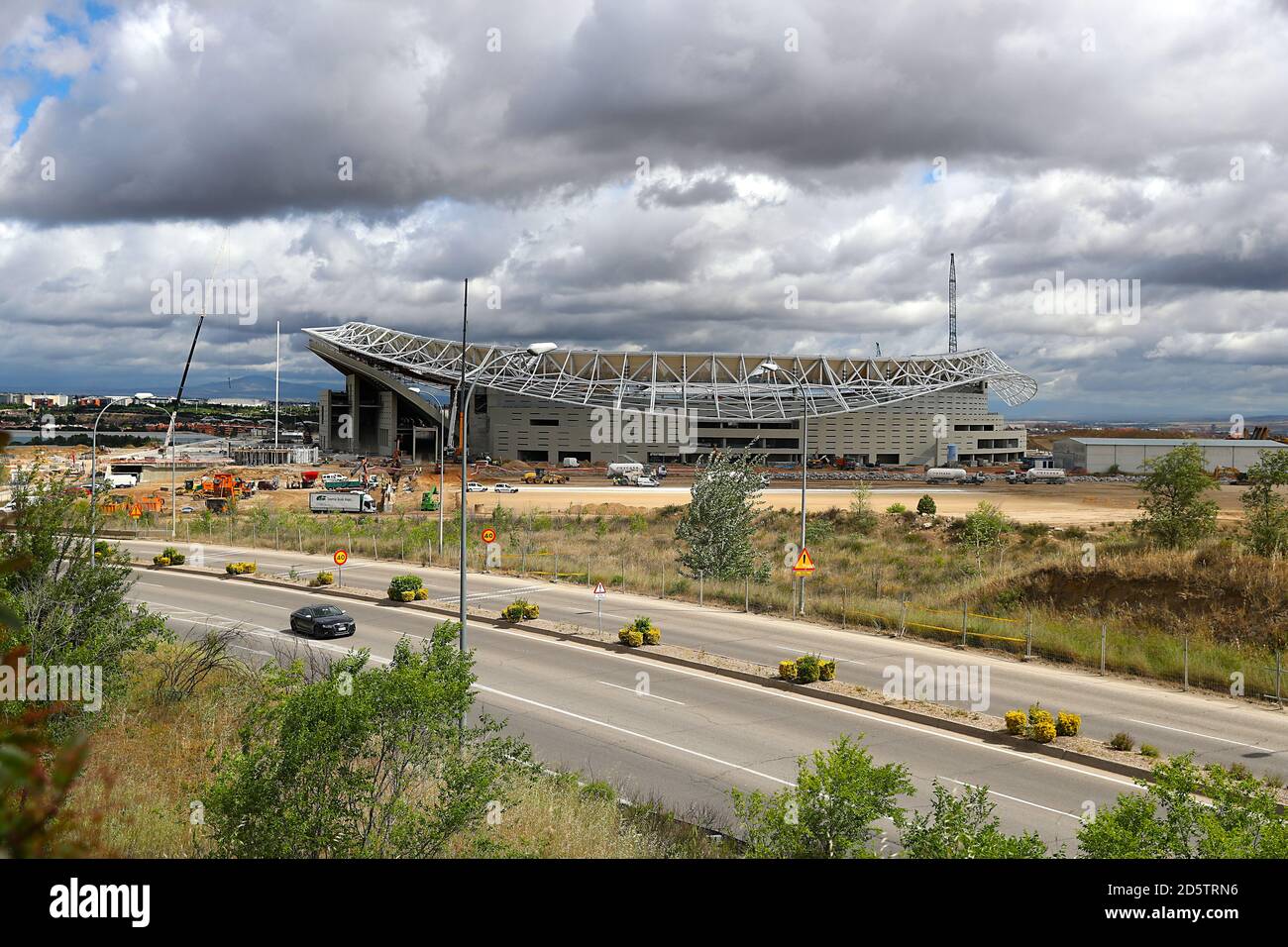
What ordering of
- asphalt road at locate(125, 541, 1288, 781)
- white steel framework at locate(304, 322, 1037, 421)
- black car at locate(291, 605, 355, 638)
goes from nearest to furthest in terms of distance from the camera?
1. asphalt road at locate(125, 541, 1288, 781)
2. black car at locate(291, 605, 355, 638)
3. white steel framework at locate(304, 322, 1037, 421)

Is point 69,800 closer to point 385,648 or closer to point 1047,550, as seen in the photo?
point 385,648

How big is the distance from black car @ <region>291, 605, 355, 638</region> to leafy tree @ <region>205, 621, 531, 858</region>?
744 inches

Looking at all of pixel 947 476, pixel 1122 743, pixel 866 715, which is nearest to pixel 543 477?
pixel 947 476

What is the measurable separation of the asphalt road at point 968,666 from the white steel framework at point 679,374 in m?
82.0

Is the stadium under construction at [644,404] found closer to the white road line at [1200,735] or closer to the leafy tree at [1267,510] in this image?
the leafy tree at [1267,510]

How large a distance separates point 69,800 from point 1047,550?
46.8 m

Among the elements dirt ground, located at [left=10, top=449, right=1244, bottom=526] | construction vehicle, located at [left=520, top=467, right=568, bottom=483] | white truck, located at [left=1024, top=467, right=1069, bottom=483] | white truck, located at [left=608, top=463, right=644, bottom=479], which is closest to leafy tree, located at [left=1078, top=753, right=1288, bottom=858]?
dirt ground, located at [left=10, top=449, right=1244, bottom=526]

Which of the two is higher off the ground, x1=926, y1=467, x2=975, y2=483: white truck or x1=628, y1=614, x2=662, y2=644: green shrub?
x1=926, y1=467, x2=975, y2=483: white truck

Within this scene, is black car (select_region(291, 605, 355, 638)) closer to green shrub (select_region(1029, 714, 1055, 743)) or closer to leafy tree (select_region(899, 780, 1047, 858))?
green shrub (select_region(1029, 714, 1055, 743))

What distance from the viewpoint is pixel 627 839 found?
34.9 ft

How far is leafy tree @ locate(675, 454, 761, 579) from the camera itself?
3794cm

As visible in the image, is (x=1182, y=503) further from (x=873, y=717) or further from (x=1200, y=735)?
(x=873, y=717)

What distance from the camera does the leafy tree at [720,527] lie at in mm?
37938

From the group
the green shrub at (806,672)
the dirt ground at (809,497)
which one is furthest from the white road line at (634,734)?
the dirt ground at (809,497)
